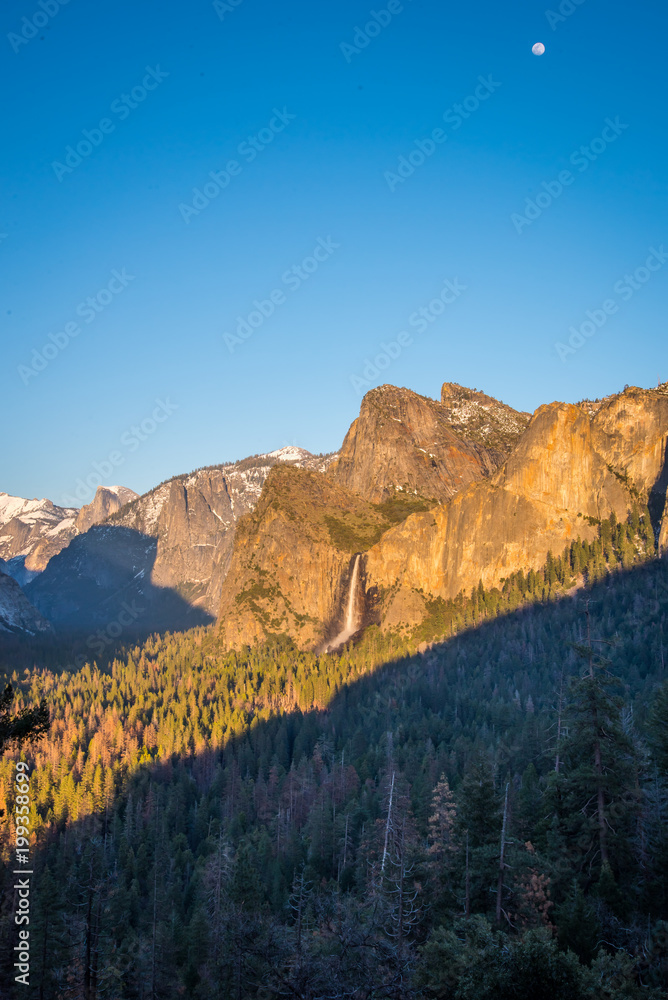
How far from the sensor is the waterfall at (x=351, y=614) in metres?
167

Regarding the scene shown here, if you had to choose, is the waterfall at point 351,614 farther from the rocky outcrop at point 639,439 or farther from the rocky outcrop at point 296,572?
the rocky outcrop at point 639,439

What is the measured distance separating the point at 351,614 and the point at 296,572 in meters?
21.3

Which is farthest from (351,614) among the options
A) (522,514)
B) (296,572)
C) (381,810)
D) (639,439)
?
(381,810)

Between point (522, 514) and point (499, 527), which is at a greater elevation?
point (522, 514)

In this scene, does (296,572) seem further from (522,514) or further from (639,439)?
(639,439)

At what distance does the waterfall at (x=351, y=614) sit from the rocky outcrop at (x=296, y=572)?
1903 millimetres

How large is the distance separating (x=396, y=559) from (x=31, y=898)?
433ft

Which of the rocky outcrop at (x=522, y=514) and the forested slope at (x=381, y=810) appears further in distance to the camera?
the rocky outcrop at (x=522, y=514)

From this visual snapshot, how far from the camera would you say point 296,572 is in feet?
607

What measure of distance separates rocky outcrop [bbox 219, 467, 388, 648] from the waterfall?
190cm

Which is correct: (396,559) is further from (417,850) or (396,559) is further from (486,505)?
(417,850)

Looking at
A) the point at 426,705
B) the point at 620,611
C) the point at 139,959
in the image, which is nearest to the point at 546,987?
the point at 139,959

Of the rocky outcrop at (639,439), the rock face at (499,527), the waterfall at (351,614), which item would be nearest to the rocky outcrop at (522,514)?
the rock face at (499,527)

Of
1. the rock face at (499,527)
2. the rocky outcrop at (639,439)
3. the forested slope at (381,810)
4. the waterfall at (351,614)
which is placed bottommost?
the forested slope at (381,810)
